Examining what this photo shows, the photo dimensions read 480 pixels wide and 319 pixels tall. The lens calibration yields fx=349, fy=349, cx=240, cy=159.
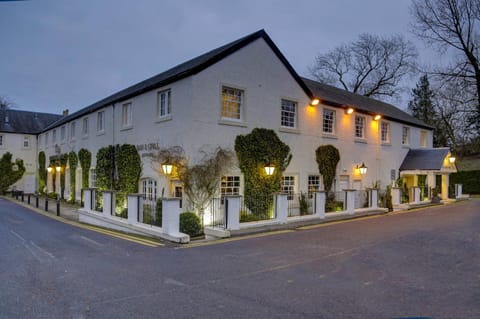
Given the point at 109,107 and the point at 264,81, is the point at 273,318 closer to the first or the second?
the point at 264,81

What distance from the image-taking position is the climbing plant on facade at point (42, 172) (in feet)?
114

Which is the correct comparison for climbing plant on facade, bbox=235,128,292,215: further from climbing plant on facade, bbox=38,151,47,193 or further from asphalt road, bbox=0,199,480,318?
climbing plant on facade, bbox=38,151,47,193

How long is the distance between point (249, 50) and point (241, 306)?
42.7 feet

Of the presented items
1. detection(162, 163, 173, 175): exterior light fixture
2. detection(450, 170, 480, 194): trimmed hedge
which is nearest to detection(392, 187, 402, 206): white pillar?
detection(162, 163, 173, 175): exterior light fixture

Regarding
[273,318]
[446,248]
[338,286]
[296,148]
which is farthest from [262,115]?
[273,318]

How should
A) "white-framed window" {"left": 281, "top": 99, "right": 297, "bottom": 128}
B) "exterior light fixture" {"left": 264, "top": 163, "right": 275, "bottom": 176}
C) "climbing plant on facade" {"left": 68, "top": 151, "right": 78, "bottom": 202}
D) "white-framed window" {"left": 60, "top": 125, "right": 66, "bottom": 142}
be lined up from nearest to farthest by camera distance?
1. "exterior light fixture" {"left": 264, "top": 163, "right": 275, "bottom": 176}
2. "white-framed window" {"left": 281, "top": 99, "right": 297, "bottom": 128}
3. "climbing plant on facade" {"left": 68, "top": 151, "right": 78, "bottom": 202}
4. "white-framed window" {"left": 60, "top": 125, "right": 66, "bottom": 142}

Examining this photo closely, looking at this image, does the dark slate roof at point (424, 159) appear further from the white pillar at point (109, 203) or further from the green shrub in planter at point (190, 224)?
the white pillar at point (109, 203)

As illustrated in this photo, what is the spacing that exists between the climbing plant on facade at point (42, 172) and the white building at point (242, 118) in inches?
530

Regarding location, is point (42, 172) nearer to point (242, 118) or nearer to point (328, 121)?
point (242, 118)

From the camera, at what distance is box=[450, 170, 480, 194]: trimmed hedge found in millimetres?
34844

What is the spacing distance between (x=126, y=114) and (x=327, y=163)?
1139 cm

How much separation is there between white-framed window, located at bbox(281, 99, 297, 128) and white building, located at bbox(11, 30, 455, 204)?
0.17 feet

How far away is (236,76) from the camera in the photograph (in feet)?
51.0

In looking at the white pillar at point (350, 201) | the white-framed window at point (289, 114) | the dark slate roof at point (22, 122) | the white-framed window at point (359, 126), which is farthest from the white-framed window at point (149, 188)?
the dark slate roof at point (22, 122)
